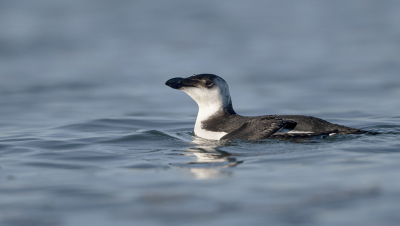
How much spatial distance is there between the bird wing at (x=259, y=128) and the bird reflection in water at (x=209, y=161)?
1.20ft

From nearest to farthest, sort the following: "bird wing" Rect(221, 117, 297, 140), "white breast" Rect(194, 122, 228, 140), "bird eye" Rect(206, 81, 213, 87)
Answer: "bird wing" Rect(221, 117, 297, 140) → "white breast" Rect(194, 122, 228, 140) → "bird eye" Rect(206, 81, 213, 87)

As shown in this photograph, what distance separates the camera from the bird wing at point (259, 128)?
7.56m

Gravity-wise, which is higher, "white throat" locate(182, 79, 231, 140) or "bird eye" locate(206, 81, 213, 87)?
"bird eye" locate(206, 81, 213, 87)

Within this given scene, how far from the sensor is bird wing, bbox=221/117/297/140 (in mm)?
7562

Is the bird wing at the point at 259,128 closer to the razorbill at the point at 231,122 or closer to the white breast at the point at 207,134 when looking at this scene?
the razorbill at the point at 231,122

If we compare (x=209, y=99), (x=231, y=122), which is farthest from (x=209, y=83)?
(x=231, y=122)

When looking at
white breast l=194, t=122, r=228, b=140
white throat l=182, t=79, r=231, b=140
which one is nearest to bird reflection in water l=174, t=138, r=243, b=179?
white breast l=194, t=122, r=228, b=140

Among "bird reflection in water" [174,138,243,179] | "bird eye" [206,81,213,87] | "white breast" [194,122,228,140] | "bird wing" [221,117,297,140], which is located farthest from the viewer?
"bird eye" [206,81,213,87]

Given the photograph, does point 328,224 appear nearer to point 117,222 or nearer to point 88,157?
Result: point 117,222

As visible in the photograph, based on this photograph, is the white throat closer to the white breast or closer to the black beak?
the white breast

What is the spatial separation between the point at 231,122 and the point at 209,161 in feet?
5.01

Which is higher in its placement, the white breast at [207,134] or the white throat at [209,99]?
the white throat at [209,99]

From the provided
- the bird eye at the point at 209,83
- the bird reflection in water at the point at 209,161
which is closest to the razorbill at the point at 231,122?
the bird eye at the point at 209,83

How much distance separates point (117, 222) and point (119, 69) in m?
12.9
